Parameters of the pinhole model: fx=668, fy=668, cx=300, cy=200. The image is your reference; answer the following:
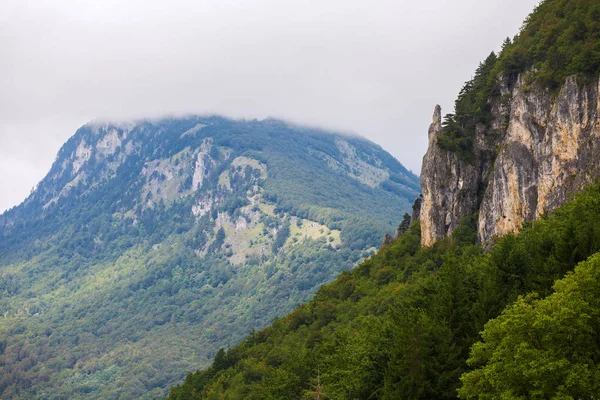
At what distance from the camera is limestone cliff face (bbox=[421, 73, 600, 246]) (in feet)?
216

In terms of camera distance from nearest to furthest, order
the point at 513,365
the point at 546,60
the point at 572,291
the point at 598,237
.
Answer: the point at 513,365 < the point at 572,291 < the point at 598,237 < the point at 546,60

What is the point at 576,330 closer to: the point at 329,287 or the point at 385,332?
the point at 385,332

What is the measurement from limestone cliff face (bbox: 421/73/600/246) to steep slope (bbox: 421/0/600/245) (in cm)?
11

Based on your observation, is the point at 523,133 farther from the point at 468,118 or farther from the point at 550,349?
the point at 550,349

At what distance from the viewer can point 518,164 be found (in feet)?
250

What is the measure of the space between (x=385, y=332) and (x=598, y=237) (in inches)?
758

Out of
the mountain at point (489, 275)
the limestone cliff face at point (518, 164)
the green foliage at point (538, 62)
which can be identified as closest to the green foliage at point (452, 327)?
the mountain at point (489, 275)

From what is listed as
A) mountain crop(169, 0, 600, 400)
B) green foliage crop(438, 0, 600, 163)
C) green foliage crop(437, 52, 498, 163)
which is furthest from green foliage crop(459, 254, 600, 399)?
green foliage crop(437, 52, 498, 163)

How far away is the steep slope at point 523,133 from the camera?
2625 inches

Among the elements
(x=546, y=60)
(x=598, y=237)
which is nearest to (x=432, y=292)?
(x=598, y=237)

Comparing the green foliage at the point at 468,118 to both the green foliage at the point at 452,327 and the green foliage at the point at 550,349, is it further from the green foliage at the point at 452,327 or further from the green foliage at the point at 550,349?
the green foliage at the point at 550,349

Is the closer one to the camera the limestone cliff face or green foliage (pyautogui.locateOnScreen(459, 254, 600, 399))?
green foliage (pyautogui.locateOnScreen(459, 254, 600, 399))

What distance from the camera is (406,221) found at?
13688 centimetres

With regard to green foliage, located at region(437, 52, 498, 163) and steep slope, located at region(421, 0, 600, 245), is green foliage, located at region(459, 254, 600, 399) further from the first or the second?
green foliage, located at region(437, 52, 498, 163)
